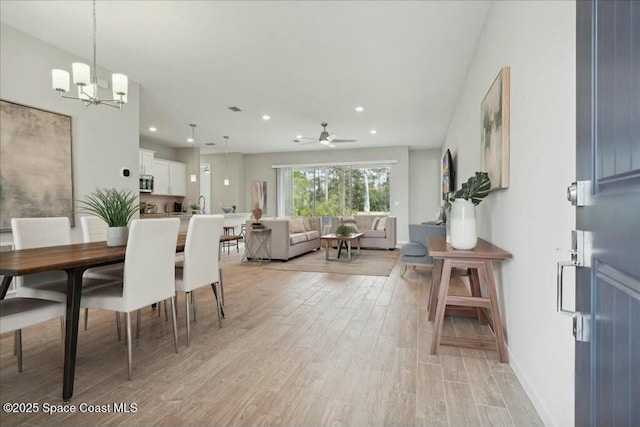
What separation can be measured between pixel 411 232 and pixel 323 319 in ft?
7.26

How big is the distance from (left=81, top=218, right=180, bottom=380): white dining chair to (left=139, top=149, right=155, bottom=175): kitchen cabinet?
231 inches

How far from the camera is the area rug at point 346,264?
552 cm

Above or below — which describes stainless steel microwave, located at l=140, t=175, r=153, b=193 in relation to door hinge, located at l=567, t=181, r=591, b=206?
above

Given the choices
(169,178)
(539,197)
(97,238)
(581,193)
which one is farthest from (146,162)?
(581,193)

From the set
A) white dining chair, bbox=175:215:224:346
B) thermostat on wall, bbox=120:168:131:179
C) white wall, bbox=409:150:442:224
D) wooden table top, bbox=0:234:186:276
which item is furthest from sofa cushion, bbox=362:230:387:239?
wooden table top, bbox=0:234:186:276

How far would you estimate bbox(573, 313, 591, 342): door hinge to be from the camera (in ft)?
2.65

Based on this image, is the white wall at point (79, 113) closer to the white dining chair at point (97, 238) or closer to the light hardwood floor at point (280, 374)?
the white dining chair at point (97, 238)

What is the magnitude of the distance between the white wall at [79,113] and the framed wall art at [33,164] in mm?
100

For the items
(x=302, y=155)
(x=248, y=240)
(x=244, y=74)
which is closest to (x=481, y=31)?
(x=244, y=74)

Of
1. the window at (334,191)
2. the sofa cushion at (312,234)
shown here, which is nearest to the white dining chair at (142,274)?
the sofa cushion at (312,234)

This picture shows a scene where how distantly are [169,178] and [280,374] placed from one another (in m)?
7.62

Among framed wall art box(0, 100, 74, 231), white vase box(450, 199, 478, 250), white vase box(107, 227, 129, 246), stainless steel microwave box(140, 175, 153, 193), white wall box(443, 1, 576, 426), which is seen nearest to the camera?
white wall box(443, 1, 576, 426)

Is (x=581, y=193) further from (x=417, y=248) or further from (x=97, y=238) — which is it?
(x=417, y=248)

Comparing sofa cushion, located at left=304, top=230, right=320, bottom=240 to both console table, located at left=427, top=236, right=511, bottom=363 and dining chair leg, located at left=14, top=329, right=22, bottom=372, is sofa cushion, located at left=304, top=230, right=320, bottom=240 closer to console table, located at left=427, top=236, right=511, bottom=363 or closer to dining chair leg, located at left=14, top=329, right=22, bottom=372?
console table, located at left=427, top=236, right=511, bottom=363
